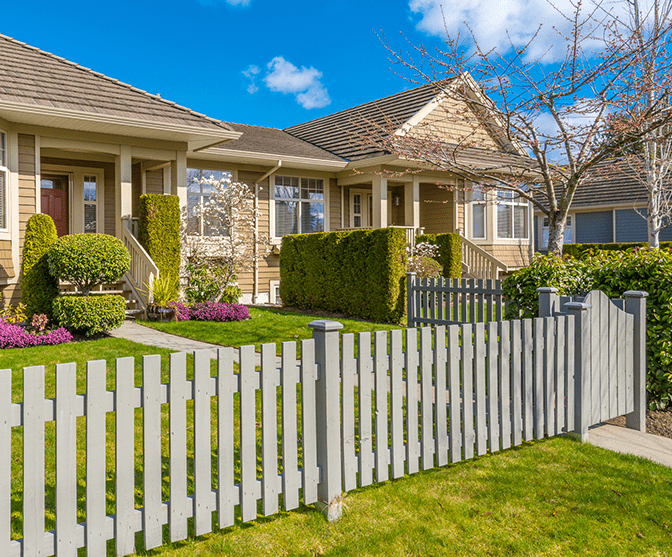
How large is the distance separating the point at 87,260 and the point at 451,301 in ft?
20.5

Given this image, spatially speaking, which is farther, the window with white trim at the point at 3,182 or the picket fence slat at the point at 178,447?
the window with white trim at the point at 3,182

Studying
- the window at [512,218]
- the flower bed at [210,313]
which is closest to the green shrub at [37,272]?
the flower bed at [210,313]

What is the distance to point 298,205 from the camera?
709 inches

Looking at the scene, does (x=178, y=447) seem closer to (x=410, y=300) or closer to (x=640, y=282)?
(x=640, y=282)

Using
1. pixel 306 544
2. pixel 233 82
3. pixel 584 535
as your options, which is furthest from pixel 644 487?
pixel 233 82

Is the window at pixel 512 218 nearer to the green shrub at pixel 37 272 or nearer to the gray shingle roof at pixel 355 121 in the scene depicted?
the gray shingle roof at pixel 355 121

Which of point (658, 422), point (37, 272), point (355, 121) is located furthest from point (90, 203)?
point (658, 422)

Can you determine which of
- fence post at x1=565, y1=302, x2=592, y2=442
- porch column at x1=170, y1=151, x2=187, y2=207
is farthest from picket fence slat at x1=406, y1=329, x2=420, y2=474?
porch column at x1=170, y1=151, x2=187, y2=207

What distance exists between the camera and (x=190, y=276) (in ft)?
45.4

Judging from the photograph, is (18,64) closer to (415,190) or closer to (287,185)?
(287,185)

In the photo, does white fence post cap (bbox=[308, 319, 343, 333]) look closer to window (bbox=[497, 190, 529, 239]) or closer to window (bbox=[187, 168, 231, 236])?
window (bbox=[187, 168, 231, 236])

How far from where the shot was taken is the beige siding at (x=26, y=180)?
11.6m

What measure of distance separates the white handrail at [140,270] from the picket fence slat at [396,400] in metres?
8.67

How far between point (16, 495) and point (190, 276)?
10.2m
